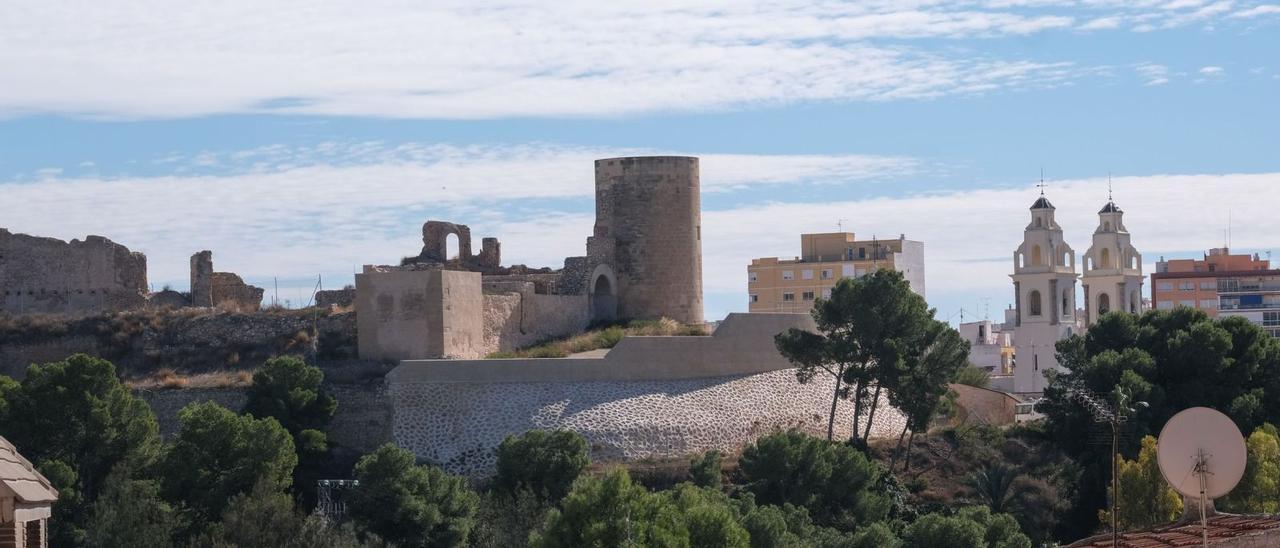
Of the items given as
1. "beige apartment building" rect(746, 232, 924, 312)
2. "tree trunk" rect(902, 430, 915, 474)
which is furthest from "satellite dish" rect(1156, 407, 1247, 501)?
"beige apartment building" rect(746, 232, 924, 312)

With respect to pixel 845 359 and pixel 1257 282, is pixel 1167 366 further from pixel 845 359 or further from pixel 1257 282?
pixel 1257 282

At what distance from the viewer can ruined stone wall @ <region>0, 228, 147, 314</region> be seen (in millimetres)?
37156

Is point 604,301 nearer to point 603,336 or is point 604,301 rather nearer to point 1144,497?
point 603,336

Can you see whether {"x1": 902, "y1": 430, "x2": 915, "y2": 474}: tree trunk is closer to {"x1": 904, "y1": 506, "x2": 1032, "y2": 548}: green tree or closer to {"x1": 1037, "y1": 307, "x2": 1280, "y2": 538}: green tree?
{"x1": 1037, "y1": 307, "x2": 1280, "y2": 538}: green tree

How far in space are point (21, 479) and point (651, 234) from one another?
28631mm

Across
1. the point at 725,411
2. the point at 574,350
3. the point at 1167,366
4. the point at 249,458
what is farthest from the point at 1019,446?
the point at 249,458

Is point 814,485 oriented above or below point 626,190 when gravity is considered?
below

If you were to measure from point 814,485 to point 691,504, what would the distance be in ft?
19.1

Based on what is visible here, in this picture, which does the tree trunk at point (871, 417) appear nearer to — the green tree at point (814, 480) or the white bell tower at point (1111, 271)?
the green tree at point (814, 480)

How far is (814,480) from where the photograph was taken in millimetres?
29969

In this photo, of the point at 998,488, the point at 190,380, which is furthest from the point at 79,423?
the point at 998,488

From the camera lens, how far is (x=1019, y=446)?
116ft

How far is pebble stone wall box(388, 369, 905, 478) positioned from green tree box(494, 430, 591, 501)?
5.30 ft

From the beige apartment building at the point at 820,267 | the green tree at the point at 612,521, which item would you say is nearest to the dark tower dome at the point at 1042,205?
the beige apartment building at the point at 820,267
